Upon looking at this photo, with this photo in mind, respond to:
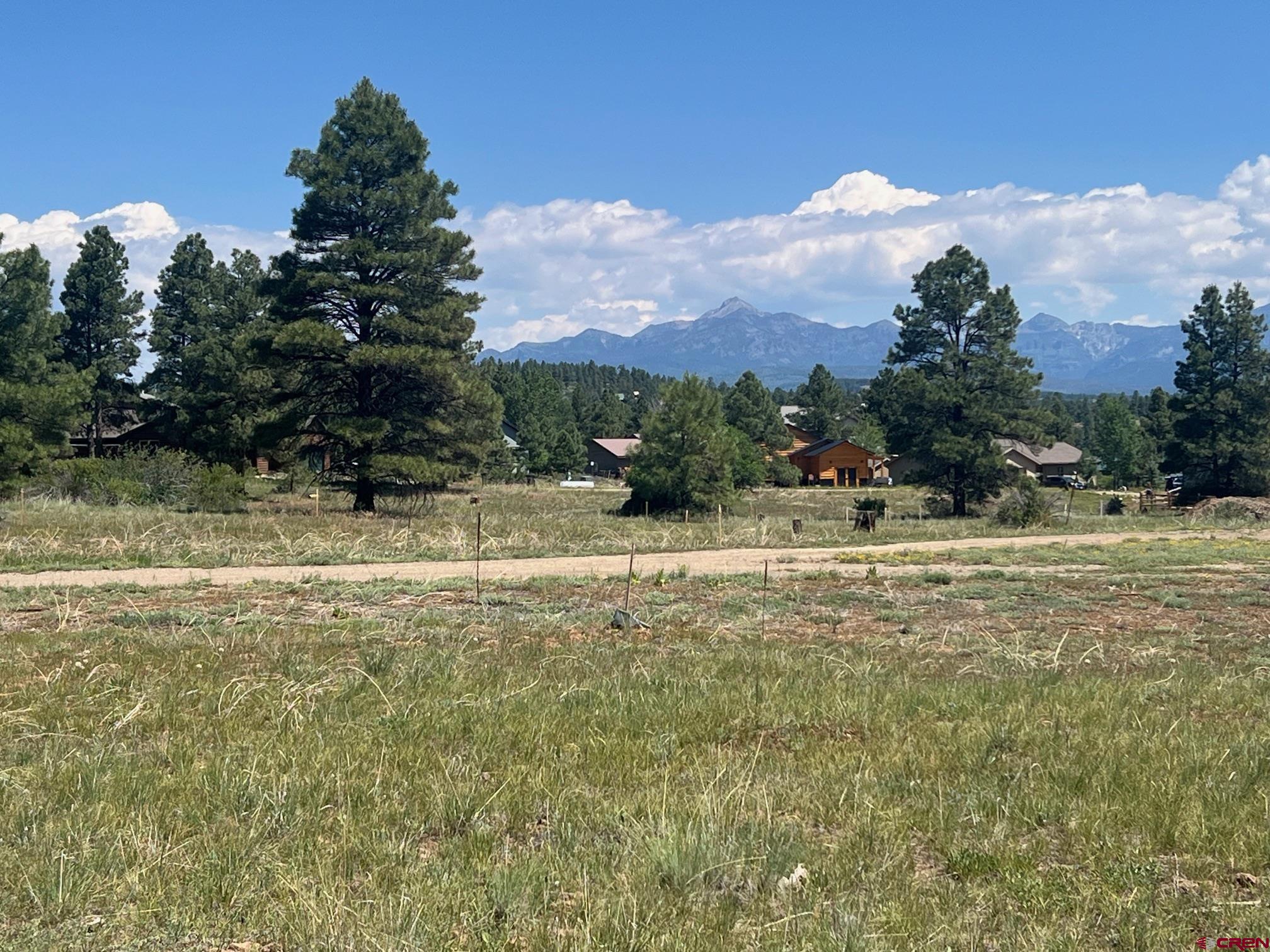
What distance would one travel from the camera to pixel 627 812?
5281 mm

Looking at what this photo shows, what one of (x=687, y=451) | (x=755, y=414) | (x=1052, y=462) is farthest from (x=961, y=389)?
(x=1052, y=462)

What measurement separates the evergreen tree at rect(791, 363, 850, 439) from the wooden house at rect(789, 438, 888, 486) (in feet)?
44.5

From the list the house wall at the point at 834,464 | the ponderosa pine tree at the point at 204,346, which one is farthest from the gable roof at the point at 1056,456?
the ponderosa pine tree at the point at 204,346

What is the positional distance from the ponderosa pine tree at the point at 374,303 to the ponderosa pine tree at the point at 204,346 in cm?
1268

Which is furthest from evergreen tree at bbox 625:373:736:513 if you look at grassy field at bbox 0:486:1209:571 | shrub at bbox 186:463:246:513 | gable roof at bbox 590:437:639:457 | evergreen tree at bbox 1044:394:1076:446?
evergreen tree at bbox 1044:394:1076:446

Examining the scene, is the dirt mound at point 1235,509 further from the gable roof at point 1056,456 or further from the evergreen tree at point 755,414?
the gable roof at point 1056,456

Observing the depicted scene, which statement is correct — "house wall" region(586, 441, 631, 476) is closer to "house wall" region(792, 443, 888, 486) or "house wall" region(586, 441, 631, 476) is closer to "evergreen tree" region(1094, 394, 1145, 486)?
"house wall" region(792, 443, 888, 486)

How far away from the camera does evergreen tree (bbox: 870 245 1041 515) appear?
145ft

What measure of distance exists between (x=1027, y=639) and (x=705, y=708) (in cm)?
638

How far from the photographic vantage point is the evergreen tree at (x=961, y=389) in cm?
4428

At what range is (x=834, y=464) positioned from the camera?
313 ft

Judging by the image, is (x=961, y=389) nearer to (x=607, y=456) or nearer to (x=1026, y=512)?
(x=1026, y=512)

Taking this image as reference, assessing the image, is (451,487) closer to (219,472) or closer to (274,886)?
(219,472)

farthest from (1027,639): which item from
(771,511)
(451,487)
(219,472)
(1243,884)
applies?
(451,487)
